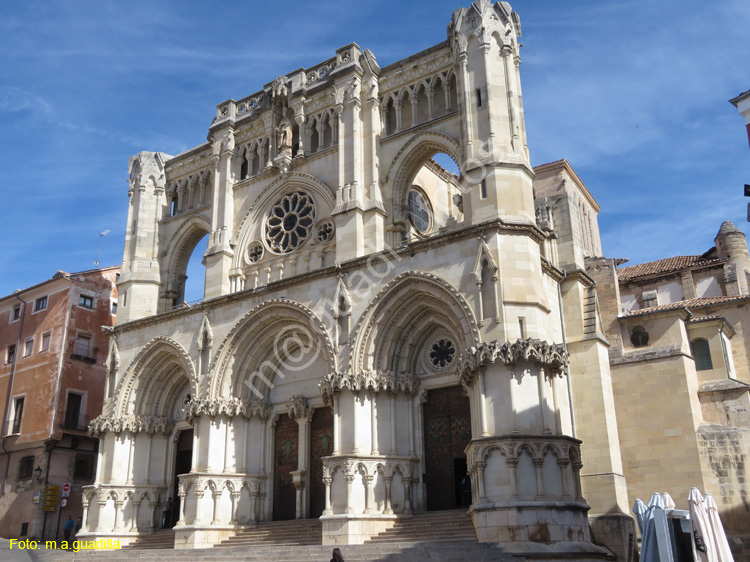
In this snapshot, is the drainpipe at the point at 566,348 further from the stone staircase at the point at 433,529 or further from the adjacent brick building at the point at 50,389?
the adjacent brick building at the point at 50,389

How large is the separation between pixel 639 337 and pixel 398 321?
29.9ft

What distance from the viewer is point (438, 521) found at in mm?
19688

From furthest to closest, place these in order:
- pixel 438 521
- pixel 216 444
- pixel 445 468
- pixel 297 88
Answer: pixel 297 88
pixel 216 444
pixel 445 468
pixel 438 521

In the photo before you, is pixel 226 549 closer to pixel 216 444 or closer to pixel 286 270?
pixel 216 444

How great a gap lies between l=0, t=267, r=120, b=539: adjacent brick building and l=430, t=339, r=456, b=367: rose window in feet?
56.2

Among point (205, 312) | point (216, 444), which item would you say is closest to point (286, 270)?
point (205, 312)

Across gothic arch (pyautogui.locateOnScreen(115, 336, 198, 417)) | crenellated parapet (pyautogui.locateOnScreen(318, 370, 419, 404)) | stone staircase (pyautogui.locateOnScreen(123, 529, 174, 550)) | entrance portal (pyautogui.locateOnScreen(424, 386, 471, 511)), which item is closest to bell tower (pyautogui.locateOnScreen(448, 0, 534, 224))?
crenellated parapet (pyautogui.locateOnScreen(318, 370, 419, 404))

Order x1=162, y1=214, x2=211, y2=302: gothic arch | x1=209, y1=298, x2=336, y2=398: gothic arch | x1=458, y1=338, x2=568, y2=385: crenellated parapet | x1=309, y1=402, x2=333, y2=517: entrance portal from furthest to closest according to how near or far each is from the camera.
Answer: x1=162, y1=214, x2=211, y2=302: gothic arch → x1=209, y1=298, x2=336, y2=398: gothic arch → x1=309, y1=402, x2=333, y2=517: entrance portal → x1=458, y1=338, x2=568, y2=385: crenellated parapet

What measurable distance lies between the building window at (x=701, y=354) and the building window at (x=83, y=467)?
79.7 feet

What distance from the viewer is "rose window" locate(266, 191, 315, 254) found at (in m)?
26.3

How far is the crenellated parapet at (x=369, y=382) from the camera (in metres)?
21.4

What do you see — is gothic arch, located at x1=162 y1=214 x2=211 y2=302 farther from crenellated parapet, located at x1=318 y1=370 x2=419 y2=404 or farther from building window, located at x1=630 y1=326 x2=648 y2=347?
building window, located at x1=630 y1=326 x2=648 y2=347

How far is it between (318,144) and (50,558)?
15.9 metres

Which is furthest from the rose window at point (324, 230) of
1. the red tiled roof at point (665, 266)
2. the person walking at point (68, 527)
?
the red tiled roof at point (665, 266)
